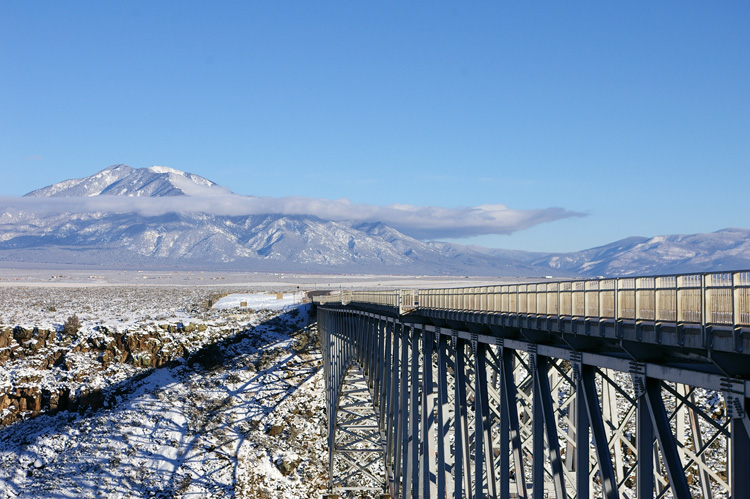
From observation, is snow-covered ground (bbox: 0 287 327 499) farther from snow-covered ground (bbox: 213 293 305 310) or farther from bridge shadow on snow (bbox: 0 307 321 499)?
snow-covered ground (bbox: 213 293 305 310)

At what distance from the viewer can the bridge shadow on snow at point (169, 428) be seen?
157ft

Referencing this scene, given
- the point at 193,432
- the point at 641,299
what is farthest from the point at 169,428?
the point at 641,299

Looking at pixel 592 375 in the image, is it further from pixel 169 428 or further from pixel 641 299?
pixel 169 428

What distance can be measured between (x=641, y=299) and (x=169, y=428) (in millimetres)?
47947

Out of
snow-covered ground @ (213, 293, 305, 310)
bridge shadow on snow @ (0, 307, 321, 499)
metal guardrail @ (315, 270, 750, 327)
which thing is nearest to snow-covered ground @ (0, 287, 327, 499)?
bridge shadow on snow @ (0, 307, 321, 499)

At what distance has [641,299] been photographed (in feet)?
42.9

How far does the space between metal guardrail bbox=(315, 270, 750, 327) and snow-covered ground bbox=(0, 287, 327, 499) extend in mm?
33732

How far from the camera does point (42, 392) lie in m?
60.9

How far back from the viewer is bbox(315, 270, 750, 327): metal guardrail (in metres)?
11.0

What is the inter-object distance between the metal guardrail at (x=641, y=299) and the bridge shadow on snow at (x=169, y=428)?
34.2 meters

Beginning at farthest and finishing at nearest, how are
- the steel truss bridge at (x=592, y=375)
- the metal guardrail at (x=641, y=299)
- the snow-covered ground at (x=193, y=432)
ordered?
the snow-covered ground at (x=193, y=432) → the metal guardrail at (x=641, y=299) → the steel truss bridge at (x=592, y=375)

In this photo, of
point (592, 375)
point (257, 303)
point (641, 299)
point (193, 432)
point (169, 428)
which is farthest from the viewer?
point (257, 303)

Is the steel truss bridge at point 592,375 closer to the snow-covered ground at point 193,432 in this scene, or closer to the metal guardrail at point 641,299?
the metal guardrail at point 641,299

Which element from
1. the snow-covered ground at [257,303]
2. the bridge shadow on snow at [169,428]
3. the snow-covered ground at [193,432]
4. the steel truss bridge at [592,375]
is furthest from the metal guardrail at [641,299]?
the snow-covered ground at [257,303]
